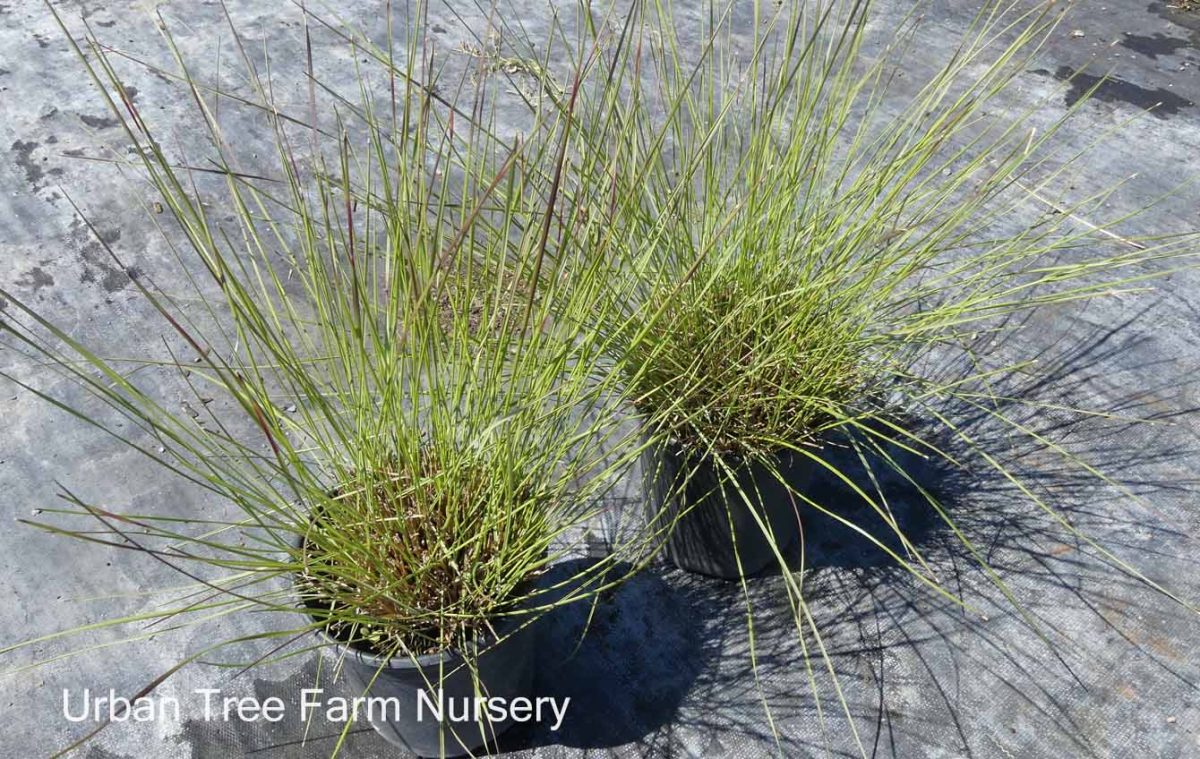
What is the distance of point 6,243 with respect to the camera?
212 cm

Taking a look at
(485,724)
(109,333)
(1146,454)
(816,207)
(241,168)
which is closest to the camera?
(485,724)

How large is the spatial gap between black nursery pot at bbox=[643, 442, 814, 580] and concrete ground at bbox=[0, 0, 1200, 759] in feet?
0.17

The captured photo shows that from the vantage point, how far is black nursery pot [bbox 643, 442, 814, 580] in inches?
57.0

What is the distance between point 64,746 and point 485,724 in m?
0.60

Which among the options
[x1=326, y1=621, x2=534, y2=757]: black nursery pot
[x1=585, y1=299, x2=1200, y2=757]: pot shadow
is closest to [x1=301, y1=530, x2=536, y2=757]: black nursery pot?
[x1=326, y1=621, x2=534, y2=757]: black nursery pot

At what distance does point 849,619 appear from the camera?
5.06 feet

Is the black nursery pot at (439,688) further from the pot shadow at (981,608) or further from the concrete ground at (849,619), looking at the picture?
the pot shadow at (981,608)

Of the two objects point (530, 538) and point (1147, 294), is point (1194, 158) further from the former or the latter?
point (530, 538)

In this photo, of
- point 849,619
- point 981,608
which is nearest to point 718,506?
point 849,619

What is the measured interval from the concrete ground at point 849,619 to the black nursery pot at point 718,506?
0.17 feet

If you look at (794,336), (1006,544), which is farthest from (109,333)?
(1006,544)

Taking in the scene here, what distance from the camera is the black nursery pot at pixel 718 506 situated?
4.75 ft

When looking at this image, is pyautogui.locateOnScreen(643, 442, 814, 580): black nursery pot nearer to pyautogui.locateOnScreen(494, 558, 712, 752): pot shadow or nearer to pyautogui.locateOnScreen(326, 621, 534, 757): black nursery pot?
pyautogui.locateOnScreen(494, 558, 712, 752): pot shadow

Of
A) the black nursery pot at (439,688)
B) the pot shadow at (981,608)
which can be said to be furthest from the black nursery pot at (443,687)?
the pot shadow at (981,608)
